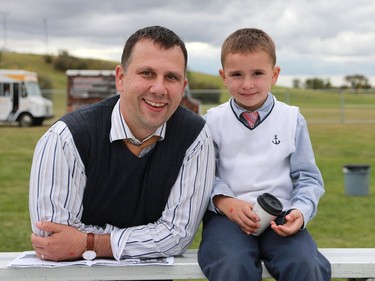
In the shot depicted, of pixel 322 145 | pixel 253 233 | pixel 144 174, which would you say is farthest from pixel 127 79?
pixel 322 145

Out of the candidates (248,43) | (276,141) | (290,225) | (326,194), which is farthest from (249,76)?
(326,194)

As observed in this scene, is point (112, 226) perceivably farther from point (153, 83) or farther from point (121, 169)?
point (153, 83)

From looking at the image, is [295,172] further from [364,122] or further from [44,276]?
[364,122]

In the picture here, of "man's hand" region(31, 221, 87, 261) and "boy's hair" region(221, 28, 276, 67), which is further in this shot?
"boy's hair" region(221, 28, 276, 67)

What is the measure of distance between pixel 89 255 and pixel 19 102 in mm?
26297

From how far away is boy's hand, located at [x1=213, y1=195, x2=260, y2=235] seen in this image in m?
2.74

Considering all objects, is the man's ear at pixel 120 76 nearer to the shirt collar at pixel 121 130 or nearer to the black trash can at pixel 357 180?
the shirt collar at pixel 121 130

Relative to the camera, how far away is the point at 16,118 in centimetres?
2814

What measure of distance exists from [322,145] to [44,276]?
651 inches

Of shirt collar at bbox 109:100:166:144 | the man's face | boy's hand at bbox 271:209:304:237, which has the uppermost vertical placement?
the man's face

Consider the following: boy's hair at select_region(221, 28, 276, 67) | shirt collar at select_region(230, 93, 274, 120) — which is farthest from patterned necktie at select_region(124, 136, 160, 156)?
boy's hair at select_region(221, 28, 276, 67)

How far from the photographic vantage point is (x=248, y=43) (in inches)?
117

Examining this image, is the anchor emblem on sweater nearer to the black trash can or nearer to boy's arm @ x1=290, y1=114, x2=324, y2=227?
boy's arm @ x1=290, y1=114, x2=324, y2=227

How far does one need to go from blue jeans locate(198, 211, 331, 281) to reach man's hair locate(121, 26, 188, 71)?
756 mm
